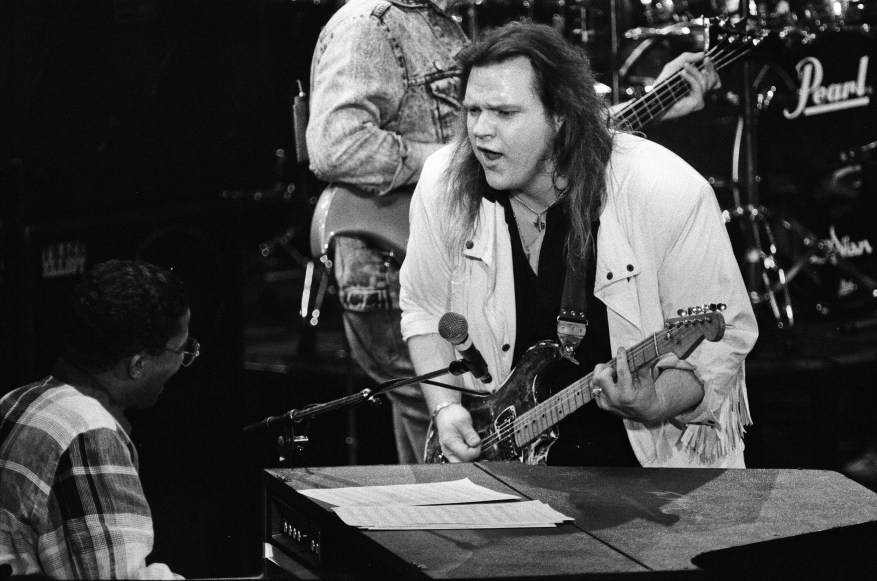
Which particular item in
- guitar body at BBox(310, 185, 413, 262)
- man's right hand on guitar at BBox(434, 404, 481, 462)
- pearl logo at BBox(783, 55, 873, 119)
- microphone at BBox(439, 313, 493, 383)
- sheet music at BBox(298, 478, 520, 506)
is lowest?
man's right hand on guitar at BBox(434, 404, 481, 462)

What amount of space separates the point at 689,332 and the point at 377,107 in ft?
5.61

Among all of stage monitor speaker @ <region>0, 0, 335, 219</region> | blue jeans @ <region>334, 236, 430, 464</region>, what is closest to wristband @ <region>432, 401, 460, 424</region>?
blue jeans @ <region>334, 236, 430, 464</region>

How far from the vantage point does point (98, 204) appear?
4.30 metres

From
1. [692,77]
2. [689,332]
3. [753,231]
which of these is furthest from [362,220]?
[753,231]

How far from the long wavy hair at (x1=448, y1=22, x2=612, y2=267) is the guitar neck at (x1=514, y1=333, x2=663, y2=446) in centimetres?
40

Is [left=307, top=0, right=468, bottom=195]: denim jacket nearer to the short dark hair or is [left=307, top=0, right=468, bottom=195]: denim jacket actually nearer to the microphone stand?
the microphone stand

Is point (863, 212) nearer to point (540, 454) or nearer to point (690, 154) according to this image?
point (690, 154)

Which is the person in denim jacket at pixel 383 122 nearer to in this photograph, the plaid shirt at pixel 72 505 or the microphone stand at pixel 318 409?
the microphone stand at pixel 318 409

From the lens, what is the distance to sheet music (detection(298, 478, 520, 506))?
104 inches

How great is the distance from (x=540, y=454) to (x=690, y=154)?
12.3ft

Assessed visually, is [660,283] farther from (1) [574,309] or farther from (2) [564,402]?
(2) [564,402]

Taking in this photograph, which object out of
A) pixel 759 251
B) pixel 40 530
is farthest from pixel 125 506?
pixel 759 251

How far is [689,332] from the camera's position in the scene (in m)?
3.06

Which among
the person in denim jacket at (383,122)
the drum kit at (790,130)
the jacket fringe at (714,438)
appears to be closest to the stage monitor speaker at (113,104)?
the person in denim jacket at (383,122)
